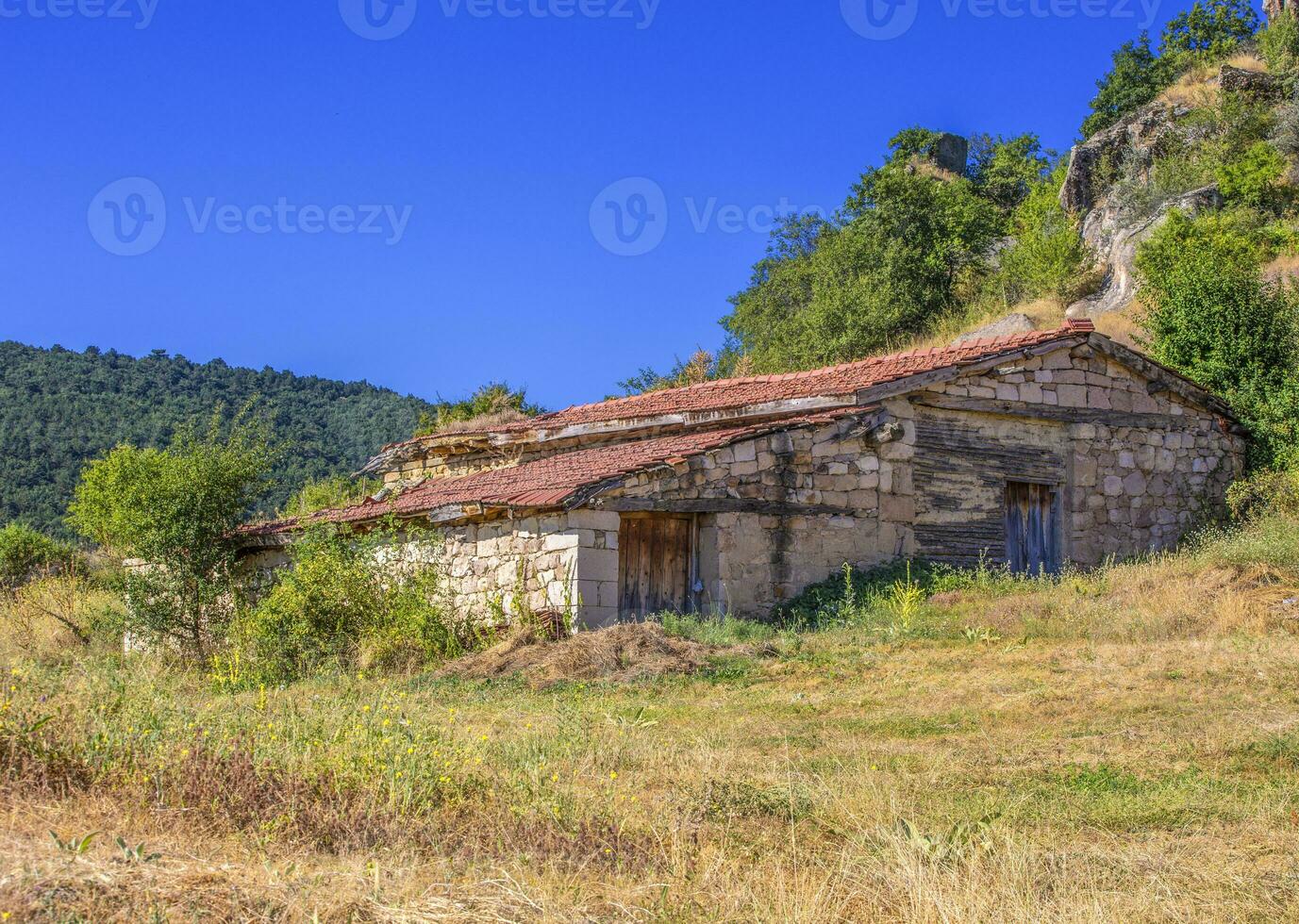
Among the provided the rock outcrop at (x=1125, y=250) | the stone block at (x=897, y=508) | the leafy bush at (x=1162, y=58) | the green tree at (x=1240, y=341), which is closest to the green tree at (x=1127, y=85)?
the leafy bush at (x=1162, y=58)

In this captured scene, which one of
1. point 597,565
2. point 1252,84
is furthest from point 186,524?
point 1252,84

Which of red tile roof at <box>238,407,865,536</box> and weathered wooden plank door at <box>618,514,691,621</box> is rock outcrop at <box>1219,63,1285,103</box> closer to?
red tile roof at <box>238,407,865,536</box>

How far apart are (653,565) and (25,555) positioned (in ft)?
57.7

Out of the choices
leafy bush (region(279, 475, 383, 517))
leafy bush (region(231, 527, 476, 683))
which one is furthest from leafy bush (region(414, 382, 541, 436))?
leafy bush (region(231, 527, 476, 683))

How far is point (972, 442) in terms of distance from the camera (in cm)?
1600

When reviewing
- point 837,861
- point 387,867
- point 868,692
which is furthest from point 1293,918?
point 868,692

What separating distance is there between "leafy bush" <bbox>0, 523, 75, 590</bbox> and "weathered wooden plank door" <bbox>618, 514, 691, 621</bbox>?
647 inches

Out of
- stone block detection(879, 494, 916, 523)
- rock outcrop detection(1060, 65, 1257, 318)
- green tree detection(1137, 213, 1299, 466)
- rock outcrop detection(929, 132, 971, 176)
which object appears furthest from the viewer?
rock outcrop detection(929, 132, 971, 176)

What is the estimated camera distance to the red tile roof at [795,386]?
52.5 feet

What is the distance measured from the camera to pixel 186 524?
16.7 meters

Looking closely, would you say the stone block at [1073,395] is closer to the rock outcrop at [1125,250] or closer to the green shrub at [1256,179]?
the rock outcrop at [1125,250]

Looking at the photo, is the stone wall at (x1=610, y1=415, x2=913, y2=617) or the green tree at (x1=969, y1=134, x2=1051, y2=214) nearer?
the stone wall at (x1=610, y1=415, x2=913, y2=617)

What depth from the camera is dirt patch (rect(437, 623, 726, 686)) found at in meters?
11.2

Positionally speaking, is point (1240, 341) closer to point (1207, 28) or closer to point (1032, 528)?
point (1032, 528)
